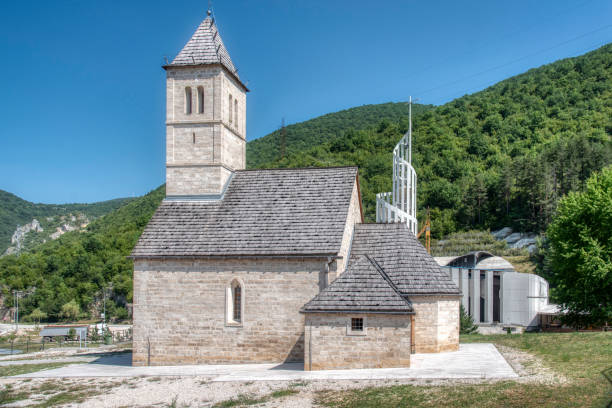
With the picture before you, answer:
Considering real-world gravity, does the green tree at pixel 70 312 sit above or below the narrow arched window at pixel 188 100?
below

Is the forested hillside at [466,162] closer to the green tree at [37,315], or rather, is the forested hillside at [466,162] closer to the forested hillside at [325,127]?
the forested hillside at [325,127]

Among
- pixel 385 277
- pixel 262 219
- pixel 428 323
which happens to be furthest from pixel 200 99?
pixel 428 323

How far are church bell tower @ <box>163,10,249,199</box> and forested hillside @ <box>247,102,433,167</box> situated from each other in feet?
237

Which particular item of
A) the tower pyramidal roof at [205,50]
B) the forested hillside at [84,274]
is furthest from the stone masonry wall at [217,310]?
the forested hillside at [84,274]

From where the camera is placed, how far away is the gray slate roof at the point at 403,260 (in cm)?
2125

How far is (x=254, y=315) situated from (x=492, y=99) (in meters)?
99.6

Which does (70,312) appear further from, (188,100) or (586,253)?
(586,253)

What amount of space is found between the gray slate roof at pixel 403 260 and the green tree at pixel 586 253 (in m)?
11.3

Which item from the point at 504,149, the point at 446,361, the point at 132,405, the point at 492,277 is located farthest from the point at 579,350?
the point at 504,149

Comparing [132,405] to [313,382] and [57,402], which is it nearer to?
[57,402]

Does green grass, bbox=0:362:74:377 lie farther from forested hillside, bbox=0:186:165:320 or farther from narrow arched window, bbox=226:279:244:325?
forested hillside, bbox=0:186:165:320

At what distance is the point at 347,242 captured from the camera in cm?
2302

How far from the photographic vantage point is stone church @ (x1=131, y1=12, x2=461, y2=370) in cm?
1886

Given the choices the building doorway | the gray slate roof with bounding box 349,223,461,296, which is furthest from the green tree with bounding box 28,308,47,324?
the gray slate roof with bounding box 349,223,461,296
